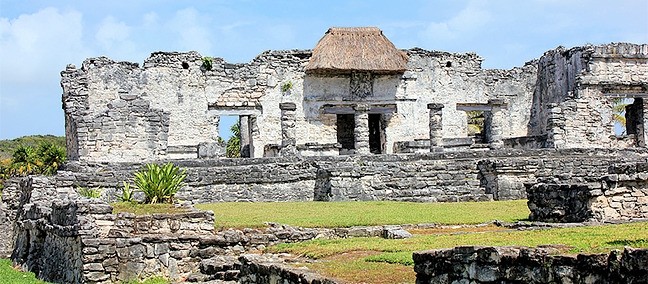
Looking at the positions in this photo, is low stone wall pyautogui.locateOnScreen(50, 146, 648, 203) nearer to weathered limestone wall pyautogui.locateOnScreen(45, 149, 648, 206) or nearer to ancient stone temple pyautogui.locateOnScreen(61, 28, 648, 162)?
weathered limestone wall pyautogui.locateOnScreen(45, 149, 648, 206)

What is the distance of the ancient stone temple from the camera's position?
27141 mm

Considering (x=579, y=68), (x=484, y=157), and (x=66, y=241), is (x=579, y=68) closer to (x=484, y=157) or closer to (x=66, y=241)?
(x=484, y=157)

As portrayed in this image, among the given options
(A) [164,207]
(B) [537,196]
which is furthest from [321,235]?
(B) [537,196]

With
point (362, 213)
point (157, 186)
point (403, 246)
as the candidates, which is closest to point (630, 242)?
point (403, 246)

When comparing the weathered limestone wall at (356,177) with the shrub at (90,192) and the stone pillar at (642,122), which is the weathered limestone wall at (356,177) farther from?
the stone pillar at (642,122)

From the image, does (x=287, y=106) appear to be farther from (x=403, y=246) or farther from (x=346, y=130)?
(x=403, y=246)

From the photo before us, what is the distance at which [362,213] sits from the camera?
1451 centimetres

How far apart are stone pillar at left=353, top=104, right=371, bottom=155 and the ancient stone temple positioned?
0.12ft

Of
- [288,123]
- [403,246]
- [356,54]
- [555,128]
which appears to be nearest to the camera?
[403,246]

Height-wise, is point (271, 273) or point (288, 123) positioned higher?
point (288, 123)

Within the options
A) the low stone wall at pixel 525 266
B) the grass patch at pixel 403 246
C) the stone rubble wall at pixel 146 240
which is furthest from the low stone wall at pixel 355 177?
the low stone wall at pixel 525 266

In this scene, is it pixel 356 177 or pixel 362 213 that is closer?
pixel 362 213

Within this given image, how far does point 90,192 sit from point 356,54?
13.3m

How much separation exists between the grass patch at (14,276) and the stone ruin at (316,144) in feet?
0.98
